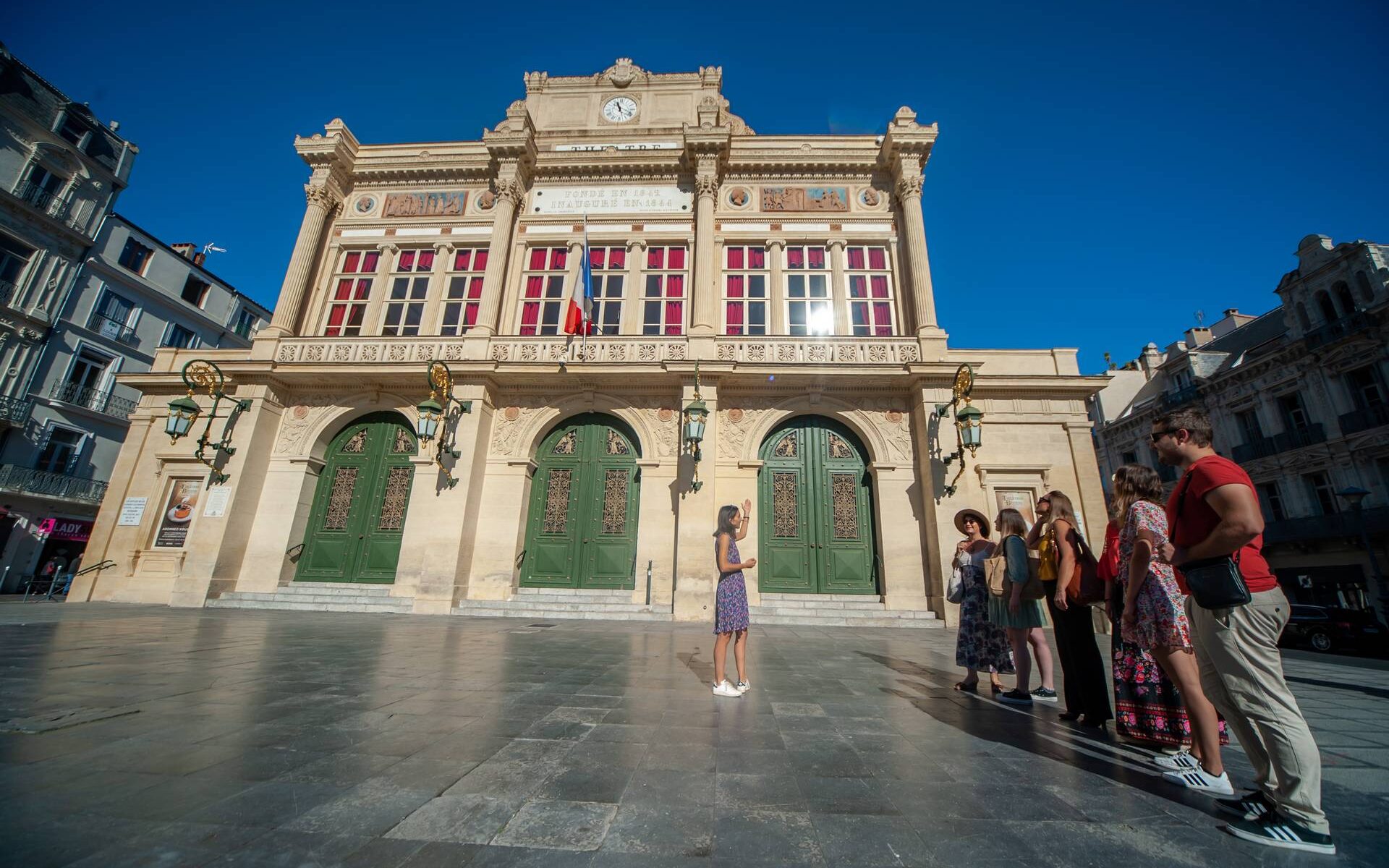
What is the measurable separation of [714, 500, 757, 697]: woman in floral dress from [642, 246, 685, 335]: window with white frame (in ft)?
34.2

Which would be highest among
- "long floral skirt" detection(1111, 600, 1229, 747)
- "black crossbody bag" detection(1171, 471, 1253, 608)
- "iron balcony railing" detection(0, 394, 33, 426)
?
"iron balcony railing" detection(0, 394, 33, 426)

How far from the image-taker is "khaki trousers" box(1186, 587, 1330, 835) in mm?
2088

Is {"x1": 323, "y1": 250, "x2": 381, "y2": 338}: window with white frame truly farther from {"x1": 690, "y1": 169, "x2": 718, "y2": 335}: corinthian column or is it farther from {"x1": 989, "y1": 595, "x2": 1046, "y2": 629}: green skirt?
{"x1": 989, "y1": 595, "x2": 1046, "y2": 629}: green skirt

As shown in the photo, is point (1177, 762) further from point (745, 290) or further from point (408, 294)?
point (408, 294)

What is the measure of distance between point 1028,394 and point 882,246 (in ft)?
19.3

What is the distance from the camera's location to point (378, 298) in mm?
15266

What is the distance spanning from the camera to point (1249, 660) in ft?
7.72

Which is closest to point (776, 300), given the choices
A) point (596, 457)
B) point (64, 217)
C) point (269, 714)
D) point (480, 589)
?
point (596, 457)

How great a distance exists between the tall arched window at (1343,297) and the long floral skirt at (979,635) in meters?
27.2

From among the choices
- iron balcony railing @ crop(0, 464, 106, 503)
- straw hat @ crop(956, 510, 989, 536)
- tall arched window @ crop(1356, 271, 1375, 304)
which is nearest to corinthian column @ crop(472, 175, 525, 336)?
straw hat @ crop(956, 510, 989, 536)

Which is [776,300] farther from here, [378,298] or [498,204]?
[378,298]

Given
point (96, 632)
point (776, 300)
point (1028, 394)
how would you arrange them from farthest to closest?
point (776, 300)
point (1028, 394)
point (96, 632)

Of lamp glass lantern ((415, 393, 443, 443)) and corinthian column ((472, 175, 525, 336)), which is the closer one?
lamp glass lantern ((415, 393, 443, 443))

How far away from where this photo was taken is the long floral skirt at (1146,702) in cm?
311
